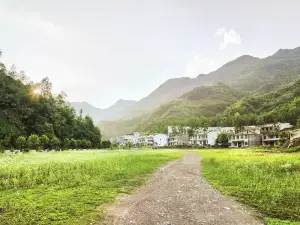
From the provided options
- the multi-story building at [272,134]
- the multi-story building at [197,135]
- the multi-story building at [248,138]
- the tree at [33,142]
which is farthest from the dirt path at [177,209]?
the multi-story building at [197,135]

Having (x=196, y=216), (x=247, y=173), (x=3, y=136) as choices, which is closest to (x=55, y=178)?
(x=196, y=216)

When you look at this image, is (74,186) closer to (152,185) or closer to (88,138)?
(152,185)

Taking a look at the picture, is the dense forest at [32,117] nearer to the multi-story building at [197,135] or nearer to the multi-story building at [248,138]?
the multi-story building at [248,138]

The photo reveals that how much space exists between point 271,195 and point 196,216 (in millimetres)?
5651

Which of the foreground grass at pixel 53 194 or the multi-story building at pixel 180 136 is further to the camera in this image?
the multi-story building at pixel 180 136

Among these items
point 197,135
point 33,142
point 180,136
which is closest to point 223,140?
point 197,135

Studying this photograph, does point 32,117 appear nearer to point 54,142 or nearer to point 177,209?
point 54,142

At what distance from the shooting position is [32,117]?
88688mm

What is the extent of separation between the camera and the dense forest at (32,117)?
6941 cm

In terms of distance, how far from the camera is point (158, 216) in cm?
937

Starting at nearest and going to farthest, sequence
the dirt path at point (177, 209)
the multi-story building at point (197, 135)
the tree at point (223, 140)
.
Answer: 1. the dirt path at point (177, 209)
2. the tree at point (223, 140)
3. the multi-story building at point (197, 135)

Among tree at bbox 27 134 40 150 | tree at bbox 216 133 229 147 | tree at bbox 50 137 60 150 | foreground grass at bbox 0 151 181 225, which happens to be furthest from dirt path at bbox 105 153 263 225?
tree at bbox 216 133 229 147

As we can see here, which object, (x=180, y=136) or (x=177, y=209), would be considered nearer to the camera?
(x=177, y=209)

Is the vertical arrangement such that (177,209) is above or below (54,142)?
below
